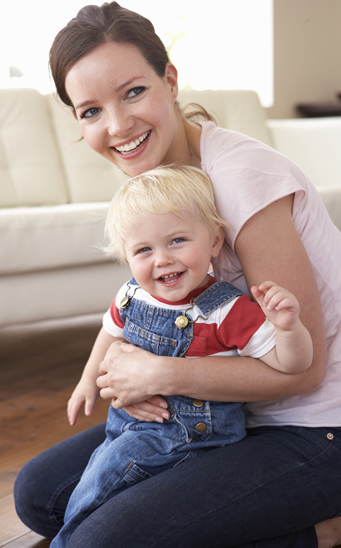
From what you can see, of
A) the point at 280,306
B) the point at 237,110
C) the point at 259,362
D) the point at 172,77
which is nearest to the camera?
the point at 280,306

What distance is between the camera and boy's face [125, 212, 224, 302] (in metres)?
0.91

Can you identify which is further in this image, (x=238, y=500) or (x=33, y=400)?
Answer: (x=33, y=400)

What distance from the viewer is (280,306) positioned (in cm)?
74

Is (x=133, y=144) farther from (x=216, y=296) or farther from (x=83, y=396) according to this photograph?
(x=83, y=396)

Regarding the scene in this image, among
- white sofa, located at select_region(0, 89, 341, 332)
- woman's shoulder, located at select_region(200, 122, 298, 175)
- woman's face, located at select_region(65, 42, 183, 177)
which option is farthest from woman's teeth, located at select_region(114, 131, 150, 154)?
white sofa, located at select_region(0, 89, 341, 332)

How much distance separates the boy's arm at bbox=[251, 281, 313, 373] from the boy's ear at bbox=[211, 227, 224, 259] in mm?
172

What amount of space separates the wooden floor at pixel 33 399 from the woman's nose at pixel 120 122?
31.7 inches

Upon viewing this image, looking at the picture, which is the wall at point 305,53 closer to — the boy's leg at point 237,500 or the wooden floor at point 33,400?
the wooden floor at point 33,400

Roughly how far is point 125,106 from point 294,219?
1.18 ft

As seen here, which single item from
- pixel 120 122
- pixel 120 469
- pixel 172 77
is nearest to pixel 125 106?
pixel 120 122

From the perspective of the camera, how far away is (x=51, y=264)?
6.03 feet

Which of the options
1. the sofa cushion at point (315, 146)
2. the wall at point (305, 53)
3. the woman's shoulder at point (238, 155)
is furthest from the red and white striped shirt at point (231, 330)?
the wall at point (305, 53)

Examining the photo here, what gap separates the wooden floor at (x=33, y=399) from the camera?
1223 millimetres

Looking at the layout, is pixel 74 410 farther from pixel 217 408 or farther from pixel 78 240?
pixel 78 240
